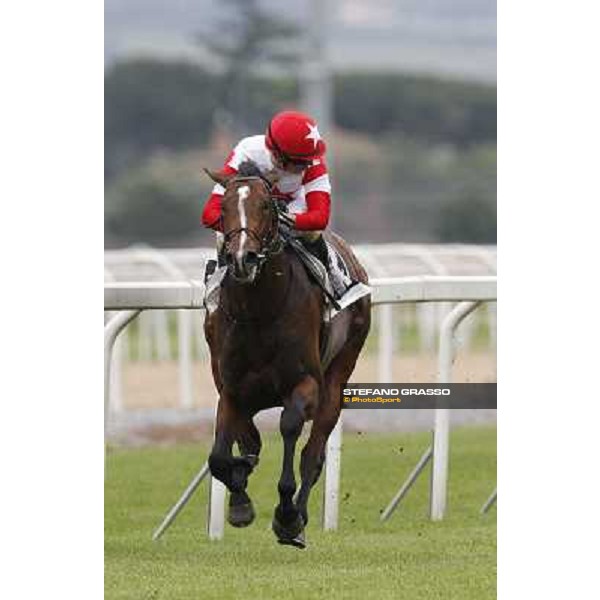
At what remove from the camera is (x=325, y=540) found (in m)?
7.79

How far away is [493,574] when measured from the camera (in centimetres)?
689

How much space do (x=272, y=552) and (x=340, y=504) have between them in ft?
3.06

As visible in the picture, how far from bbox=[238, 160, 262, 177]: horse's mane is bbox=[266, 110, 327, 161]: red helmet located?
0.10m

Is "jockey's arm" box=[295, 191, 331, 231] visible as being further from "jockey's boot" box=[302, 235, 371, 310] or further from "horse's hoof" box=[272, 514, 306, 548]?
"horse's hoof" box=[272, 514, 306, 548]

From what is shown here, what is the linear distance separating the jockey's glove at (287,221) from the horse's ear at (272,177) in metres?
0.11

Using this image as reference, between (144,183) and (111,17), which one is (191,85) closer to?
(144,183)

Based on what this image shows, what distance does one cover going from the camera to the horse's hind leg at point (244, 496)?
286 inches

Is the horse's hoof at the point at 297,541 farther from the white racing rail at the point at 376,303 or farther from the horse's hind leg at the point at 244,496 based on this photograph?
the white racing rail at the point at 376,303

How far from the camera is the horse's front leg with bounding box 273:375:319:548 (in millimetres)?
7047

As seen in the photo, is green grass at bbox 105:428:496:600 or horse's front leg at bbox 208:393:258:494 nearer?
green grass at bbox 105:428:496:600

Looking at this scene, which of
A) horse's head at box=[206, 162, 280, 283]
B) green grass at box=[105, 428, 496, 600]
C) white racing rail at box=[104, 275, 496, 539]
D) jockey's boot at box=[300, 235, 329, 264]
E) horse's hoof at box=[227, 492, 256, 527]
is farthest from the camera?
white racing rail at box=[104, 275, 496, 539]

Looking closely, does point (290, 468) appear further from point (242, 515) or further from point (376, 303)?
point (376, 303)

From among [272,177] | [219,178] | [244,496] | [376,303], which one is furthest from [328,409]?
[219,178]

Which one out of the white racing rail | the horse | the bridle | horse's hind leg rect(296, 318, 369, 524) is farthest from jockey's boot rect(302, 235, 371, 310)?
the white racing rail
